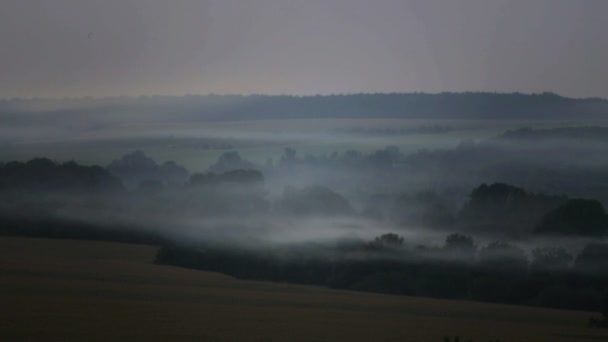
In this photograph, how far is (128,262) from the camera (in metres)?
13.7

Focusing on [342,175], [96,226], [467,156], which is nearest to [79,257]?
[96,226]

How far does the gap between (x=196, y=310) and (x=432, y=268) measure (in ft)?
7.95

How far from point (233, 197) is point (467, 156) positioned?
2.40m

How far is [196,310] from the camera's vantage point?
12.3m

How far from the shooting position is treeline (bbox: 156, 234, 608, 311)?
13.1 meters

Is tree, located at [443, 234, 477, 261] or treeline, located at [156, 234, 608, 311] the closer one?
treeline, located at [156, 234, 608, 311]

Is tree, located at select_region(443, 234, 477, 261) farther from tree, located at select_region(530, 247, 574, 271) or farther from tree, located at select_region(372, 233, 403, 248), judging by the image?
tree, located at select_region(530, 247, 574, 271)

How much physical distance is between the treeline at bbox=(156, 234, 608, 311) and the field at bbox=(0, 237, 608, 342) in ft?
0.65

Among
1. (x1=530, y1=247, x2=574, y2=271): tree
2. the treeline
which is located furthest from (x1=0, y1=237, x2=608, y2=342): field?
(x1=530, y1=247, x2=574, y2=271): tree

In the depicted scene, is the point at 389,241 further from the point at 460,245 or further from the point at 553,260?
the point at 553,260

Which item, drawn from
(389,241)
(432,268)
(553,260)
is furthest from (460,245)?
(553,260)

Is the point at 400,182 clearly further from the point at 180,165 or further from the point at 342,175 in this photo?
the point at 180,165

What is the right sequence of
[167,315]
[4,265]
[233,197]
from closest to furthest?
[167,315]
[4,265]
[233,197]

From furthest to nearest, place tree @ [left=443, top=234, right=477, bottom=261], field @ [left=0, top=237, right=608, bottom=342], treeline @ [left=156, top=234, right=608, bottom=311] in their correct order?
tree @ [left=443, top=234, right=477, bottom=261]
treeline @ [left=156, top=234, right=608, bottom=311]
field @ [left=0, top=237, right=608, bottom=342]
